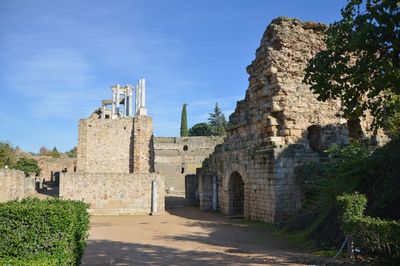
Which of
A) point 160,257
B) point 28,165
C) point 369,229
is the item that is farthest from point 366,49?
point 28,165

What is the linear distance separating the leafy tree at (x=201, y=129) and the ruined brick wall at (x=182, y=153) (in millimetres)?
22553

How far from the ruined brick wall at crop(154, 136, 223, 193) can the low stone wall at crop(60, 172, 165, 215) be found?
2416 centimetres

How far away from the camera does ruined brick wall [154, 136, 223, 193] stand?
45.7m

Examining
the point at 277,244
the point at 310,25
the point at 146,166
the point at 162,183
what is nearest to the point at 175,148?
the point at 146,166

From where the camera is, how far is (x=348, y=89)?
832 centimetres

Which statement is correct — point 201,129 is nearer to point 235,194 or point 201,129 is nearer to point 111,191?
point 235,194

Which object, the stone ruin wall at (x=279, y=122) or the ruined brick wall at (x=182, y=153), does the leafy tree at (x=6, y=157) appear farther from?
the stone ruin wall at (x=279, y=122)

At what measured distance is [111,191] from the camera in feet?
62.2

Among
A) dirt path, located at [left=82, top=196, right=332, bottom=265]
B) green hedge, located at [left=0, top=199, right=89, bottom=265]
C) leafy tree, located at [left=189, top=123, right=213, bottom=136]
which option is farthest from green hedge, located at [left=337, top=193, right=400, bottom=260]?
leafy tree, located at [left=189, top=123, right=213, bottom=136]

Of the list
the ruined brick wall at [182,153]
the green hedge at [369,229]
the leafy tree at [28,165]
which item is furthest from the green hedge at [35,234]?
the ruined brick wall at [182,153]

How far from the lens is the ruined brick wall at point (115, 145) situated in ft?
102

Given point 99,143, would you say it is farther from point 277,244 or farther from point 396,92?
point 396,92

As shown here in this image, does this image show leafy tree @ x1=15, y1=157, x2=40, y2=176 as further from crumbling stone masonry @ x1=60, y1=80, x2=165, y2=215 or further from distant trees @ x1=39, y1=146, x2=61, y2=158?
distant trees @ x1=39, y1=146, x2=61, y2=158

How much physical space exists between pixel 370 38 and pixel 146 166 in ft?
85.8
